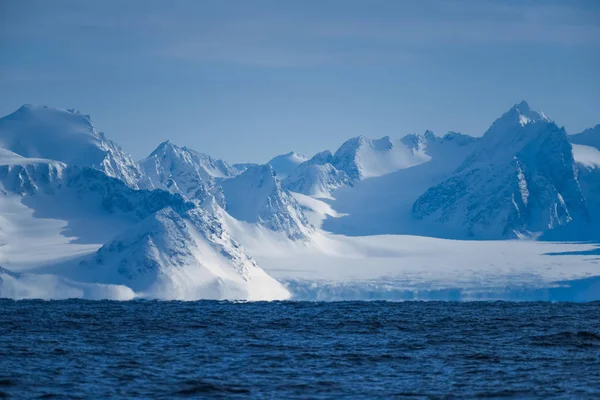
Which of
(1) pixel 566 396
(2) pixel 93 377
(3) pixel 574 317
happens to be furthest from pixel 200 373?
(3) pixel 574 317

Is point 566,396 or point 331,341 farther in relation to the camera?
point 331,341

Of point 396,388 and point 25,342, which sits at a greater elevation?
point 25,342

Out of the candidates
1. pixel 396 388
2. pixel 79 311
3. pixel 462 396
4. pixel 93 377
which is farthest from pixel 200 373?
pixel 79 311

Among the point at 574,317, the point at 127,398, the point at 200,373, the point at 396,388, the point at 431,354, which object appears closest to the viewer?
the point at 127,398

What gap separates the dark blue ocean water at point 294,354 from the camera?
224 feet

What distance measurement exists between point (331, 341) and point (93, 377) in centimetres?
3020

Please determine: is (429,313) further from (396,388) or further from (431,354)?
(396,388)

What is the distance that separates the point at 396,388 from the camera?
6900cm

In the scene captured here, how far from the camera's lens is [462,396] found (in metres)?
65.8

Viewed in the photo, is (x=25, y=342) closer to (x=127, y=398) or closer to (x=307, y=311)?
(x=127, y=398)

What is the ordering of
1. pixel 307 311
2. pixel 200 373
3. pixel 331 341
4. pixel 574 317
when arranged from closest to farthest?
pixel 200 373 → pixel 331 341 → pixel 574 317 → pixel 307 311

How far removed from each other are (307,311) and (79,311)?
3089 cm

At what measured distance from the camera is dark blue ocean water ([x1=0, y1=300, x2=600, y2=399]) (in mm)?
68125

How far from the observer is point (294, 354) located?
85.6 m
